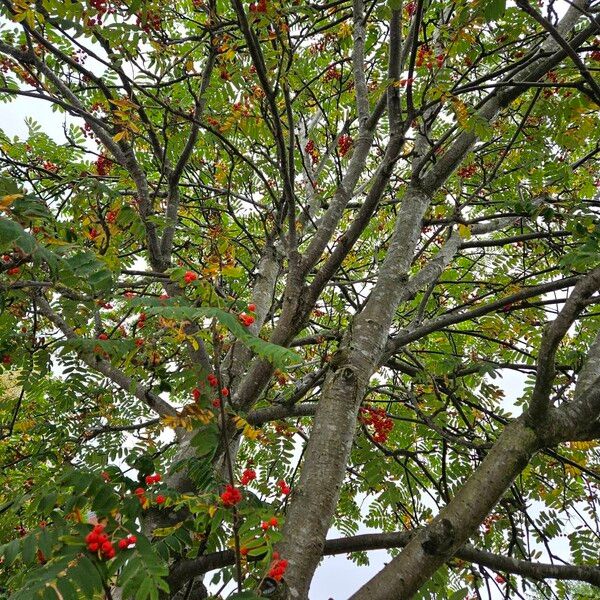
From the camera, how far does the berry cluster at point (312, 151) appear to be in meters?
5.21

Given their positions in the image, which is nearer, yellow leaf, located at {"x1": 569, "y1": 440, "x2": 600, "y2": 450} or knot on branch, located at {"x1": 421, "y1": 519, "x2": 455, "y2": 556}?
knot on branch, located at {"x1": 421, "y1": 519, "x2": 455, "y2": 556}

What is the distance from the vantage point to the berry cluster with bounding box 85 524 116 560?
3.76 feet

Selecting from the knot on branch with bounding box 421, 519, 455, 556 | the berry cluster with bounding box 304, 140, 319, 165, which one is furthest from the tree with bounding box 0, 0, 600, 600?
the berry cluster with bounding box 304, 140, 319, 165

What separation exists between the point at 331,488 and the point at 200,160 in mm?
4173

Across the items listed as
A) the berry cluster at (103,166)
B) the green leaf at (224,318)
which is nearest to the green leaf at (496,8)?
the green leaf at (224,318)

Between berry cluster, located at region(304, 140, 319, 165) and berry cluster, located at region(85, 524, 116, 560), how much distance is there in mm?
4693

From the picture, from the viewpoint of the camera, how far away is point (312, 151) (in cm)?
532

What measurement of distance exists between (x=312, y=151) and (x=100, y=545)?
15.9ft

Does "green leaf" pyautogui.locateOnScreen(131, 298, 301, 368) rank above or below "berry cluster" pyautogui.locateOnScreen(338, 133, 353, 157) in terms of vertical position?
below

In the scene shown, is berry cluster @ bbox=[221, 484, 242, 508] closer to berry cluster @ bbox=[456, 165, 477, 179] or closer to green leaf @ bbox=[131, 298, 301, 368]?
green leaf @ bbox=[131, 298, 301, 368]

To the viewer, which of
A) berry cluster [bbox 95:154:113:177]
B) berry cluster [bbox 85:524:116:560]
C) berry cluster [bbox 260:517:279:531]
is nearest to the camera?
berry cluster [bbox 85:524:116:560]

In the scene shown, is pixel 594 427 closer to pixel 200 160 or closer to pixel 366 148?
pixel 366 148

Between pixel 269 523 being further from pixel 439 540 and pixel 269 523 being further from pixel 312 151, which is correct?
pixel 312 151

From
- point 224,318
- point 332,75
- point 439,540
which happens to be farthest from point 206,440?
point 332,75
